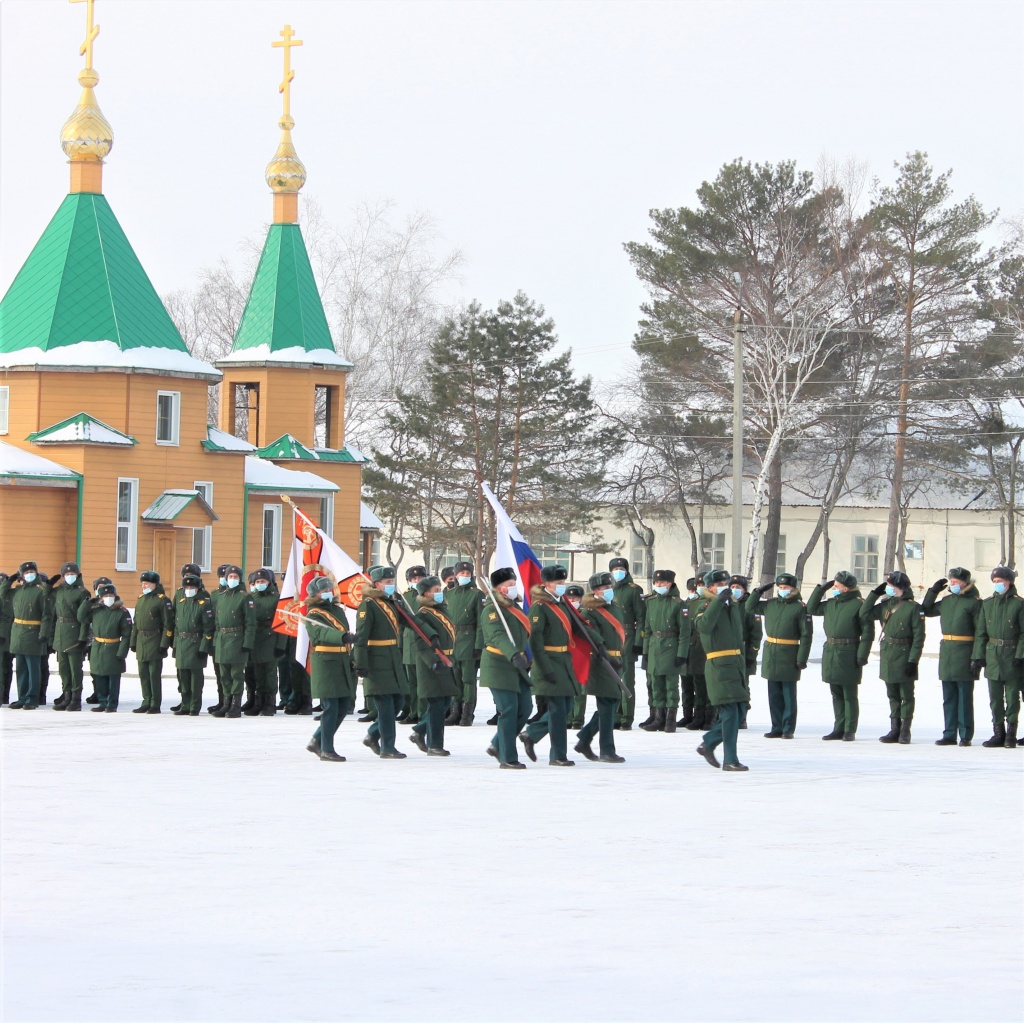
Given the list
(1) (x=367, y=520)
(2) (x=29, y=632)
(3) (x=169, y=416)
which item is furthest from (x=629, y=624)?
(1) (x=367, y=520)

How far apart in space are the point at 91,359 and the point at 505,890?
3243 centimetres

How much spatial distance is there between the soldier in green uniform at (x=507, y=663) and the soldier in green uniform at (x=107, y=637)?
6.38 metres

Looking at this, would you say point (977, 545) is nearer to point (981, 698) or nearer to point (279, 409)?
point (279, 409)

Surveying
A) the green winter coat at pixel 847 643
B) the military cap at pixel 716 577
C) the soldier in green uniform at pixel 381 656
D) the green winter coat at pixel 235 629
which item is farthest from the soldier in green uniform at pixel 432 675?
the green winter coat at pixel 847 643

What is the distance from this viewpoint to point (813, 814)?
38.9 feet

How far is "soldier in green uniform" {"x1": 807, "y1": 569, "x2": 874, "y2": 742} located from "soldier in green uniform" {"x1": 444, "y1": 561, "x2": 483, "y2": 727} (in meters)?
3.53

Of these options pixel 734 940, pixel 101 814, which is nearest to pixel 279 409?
pixel 101 814

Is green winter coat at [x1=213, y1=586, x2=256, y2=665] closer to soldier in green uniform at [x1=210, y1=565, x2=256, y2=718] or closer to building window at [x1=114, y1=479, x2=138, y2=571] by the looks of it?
soldier in green uniform at [x1=210, y1=565, x2=256, y2=718]

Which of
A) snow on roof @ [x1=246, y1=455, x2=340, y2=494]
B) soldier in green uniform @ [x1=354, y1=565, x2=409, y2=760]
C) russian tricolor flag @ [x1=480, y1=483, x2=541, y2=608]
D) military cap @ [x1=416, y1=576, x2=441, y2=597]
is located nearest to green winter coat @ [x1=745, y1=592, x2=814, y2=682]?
russian tricolor flag @ [x1=480, y1=483, x2=541, y2=608]

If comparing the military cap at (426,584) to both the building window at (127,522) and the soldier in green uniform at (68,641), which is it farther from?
the building window at (127,522)

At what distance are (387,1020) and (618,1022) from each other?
831 millimetres

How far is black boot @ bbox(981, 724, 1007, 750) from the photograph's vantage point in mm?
16984

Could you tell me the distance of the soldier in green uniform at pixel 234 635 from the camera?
1938cm

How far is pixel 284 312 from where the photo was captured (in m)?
46.1
